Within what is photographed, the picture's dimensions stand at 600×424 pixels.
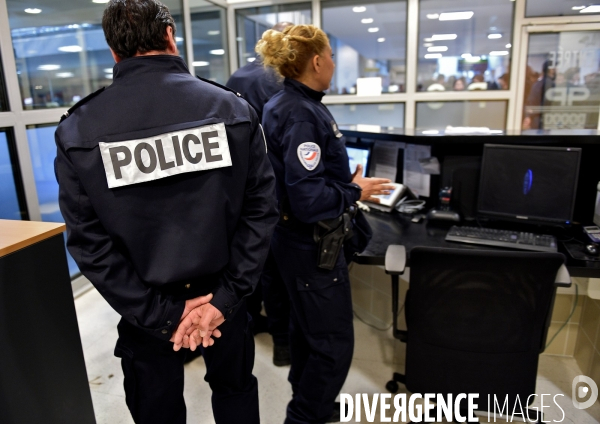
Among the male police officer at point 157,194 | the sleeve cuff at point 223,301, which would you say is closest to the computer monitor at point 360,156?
the male police officer at point 157,194

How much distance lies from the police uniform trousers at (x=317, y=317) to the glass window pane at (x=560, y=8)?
13.7 ft

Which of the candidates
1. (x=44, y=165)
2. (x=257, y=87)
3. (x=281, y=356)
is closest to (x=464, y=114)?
(x=257, y=87)

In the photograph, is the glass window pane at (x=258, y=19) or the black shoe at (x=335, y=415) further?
the glass window pane at (x=258, y=19)

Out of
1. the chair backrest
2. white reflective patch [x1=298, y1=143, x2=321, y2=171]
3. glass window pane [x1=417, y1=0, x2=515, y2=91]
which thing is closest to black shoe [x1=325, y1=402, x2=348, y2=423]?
the chair backrest

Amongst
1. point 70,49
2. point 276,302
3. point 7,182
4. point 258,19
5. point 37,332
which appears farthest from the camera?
point 258,19

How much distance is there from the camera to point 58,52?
9.57 feet

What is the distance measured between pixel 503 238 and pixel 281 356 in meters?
1.15

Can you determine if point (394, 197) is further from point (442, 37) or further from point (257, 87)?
point (442, 37)

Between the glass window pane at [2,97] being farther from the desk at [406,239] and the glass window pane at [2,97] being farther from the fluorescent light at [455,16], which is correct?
the fluorescent light at [455,16]

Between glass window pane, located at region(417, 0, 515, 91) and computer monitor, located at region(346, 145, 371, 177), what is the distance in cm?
269

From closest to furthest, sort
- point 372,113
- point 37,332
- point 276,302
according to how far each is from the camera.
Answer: point 37,332
point 276,302
point 372,113

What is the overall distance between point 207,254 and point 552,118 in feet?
15.6

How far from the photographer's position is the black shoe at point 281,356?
7.07 feet

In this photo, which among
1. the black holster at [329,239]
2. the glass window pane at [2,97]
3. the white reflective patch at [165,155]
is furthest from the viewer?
the glass window pane at [2,97]
